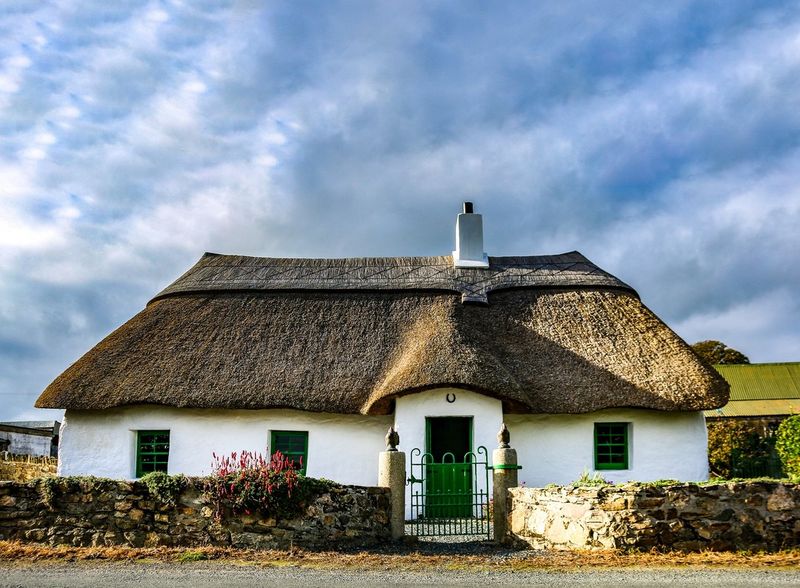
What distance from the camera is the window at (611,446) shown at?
14.7 m

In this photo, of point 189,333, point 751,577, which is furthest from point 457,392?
point 751,577

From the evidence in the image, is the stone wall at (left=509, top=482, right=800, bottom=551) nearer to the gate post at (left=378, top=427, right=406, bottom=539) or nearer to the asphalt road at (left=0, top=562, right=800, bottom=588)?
the asphalt road at (left=0, top=562, right=800, bottom=588)

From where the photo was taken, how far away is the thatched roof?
14.3 metres

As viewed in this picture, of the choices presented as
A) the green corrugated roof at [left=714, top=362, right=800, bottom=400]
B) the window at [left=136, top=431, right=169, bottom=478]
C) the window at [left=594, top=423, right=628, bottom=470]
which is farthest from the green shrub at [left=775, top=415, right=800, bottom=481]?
the green corrugated roof at [left=714, top=362, right=800, bottom=400]

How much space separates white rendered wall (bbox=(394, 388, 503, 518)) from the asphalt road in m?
5.91

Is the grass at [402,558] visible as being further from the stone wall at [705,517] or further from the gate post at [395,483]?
the gate post at [395,483]

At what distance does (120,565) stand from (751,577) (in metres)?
6.58

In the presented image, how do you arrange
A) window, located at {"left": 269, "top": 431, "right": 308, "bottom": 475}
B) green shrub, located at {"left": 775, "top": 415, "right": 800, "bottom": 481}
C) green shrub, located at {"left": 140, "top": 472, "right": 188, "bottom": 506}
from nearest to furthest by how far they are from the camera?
green shrub, located at {"left": 140, "top": 472, "right": 188, "bottom": 506} → green shrub, located at {"left": 775, "top": 415, "right": 800, "bottom": 481} → window, located at {"left": 269, "top": 431, "right": 308, "bottom": 475}

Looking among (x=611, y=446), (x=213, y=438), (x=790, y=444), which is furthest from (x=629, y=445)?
(x=213, y=438)

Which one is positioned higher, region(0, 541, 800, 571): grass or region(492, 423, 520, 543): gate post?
region(492, 423, 520, 543): gate post

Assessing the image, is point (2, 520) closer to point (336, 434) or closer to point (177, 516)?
point (177, 516)

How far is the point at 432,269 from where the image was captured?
720 inches

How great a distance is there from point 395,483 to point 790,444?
8.91 m

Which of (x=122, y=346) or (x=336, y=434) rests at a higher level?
(x=122, y=346)
